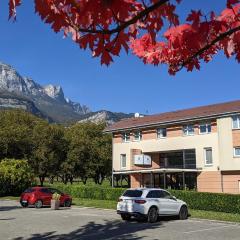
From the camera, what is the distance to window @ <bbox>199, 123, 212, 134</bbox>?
144ft

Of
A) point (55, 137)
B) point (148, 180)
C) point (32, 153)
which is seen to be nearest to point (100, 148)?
point (55, 137)

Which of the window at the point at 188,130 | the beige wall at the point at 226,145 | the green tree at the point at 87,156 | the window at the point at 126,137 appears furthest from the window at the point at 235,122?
the green tree at the point at 87,156

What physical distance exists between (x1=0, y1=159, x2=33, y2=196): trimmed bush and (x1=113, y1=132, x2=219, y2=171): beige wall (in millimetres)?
9936

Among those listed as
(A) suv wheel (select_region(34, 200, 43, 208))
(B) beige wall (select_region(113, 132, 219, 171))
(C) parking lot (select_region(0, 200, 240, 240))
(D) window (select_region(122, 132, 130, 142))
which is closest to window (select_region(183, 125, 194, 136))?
(B) beige wall (select_region(113, 132, 219, 171))

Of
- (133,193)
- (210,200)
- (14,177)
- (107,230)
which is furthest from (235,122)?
(107,230)

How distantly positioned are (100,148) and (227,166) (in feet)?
111

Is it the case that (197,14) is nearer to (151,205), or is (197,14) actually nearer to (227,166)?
(151,205)

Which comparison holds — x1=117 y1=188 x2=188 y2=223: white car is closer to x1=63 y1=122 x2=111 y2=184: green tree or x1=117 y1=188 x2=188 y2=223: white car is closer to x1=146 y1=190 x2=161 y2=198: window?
x1=146 y1=190 x2=161 y2=198: window

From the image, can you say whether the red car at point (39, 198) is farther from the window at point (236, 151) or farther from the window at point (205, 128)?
the window at point (205, 128)

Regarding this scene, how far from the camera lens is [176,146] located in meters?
47.0

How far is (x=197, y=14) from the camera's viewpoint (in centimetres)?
297

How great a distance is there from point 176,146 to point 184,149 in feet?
3.04

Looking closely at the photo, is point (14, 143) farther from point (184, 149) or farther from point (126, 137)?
point (184, 149)

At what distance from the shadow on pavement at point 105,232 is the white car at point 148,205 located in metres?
0.78
